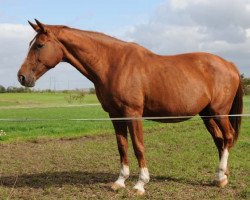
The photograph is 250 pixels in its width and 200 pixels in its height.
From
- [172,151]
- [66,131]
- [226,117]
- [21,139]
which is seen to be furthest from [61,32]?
[66,131]

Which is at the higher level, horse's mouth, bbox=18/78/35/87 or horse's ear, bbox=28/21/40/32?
horse's ear, bbox=28/21/40/32

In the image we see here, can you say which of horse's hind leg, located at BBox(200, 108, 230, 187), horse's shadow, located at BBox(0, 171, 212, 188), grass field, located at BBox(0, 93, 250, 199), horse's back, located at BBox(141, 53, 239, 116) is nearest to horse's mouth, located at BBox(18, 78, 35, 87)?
grass field, located at BBox(0, 93, 250, 199)

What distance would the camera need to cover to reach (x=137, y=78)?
576 cm

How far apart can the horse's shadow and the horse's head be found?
1.94 metres

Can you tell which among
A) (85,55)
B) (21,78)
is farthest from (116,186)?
(21,78)

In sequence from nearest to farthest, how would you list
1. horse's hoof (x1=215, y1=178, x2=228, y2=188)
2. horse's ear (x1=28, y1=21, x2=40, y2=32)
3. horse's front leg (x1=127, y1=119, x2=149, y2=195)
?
horse's ear (x1=28, y1=21, x2=40, y2=32)
horse's front leg (x1=127, y1=119, x2=149, y2=195)
horse's hoof (x1=215, y1=178, x2=228, y2=188)

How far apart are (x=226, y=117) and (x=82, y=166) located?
131 inches

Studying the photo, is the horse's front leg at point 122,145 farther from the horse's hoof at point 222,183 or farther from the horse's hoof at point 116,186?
the horse's hoof at point 222,183

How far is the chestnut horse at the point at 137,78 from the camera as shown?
5.63 meters

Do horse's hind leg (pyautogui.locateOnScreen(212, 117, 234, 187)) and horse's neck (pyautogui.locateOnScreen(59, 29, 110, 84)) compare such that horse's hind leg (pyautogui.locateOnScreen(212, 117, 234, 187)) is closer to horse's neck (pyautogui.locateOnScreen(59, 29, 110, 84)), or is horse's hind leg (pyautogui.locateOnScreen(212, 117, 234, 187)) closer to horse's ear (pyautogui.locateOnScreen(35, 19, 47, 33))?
horse's neck (pyautogui.locateOnScreen(59, 29, 110, 84))

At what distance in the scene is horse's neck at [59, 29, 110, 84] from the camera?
18.9ft

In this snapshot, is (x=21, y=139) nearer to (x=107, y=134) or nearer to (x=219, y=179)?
(x=107, y=134)

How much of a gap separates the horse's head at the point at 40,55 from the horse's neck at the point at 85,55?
0.19 m

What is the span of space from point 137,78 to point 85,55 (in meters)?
0.86
